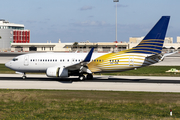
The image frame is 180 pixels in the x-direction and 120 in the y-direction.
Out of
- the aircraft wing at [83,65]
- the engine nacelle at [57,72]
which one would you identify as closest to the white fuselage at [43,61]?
the aircraft wing at [83,65]

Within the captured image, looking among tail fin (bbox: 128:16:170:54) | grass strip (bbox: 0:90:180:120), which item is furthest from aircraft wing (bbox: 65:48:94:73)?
grass strip (bbox: 0:90:180:120)

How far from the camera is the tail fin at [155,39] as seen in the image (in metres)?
37.8

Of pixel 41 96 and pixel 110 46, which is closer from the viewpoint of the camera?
pixel 41 96

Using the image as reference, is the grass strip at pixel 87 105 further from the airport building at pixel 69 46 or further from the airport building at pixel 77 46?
the airport building at pixel 77 46

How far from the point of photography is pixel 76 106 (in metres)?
21.4

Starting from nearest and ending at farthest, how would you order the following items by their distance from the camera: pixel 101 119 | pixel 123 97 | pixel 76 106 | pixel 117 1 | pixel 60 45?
pixel 101 119, pixel 76 106, pixel 123 97, pixel 117 1, pixel 60 45

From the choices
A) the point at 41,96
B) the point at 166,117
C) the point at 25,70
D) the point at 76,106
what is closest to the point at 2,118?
the point at 76,106

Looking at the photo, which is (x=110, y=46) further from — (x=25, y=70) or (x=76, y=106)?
(x=76, y=106)

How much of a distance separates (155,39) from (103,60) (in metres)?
7.87

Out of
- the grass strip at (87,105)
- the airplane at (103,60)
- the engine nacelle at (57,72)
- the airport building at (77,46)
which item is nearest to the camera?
the grass strip at (87,105)

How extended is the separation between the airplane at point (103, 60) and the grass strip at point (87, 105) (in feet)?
30.4

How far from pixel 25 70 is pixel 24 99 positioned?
16780 mm

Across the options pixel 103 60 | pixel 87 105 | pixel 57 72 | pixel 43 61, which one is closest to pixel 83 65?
pixel 103 60

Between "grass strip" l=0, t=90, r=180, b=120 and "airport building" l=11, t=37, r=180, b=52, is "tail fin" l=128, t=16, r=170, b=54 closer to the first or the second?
"grass strip" l=0, t=90, r=180, b=120
